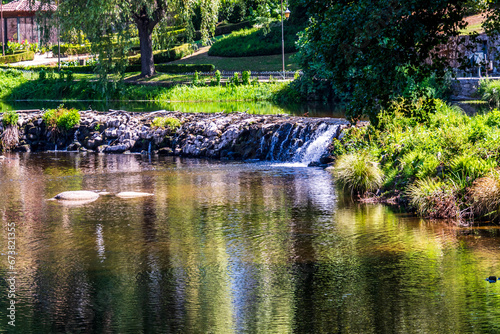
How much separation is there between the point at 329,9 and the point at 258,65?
48641mm

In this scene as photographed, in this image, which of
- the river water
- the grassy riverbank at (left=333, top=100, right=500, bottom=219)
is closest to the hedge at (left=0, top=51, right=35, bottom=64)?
the river water

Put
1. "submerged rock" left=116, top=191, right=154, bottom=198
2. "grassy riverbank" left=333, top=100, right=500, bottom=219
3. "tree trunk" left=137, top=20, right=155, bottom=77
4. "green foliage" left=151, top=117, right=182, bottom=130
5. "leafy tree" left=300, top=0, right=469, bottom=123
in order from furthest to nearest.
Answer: "tree trunk" left=137, top=20, right=155, bottom=77 → "green foliage" left=151, top=117, right=182, bottom=130 → "submerged rock" left=116, top=191, right=154, bottom=198 → "grassy riverbank" left=333, top=100, right=500, bottom=219 → "leafy tree" left=300, top=0, right=469, bottom=123

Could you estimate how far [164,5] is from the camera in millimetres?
48656

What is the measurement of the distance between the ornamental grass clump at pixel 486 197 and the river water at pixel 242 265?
0.69 meters

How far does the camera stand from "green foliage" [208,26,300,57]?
214ft

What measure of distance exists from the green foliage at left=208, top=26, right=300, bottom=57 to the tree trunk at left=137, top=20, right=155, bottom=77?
13.8 metres

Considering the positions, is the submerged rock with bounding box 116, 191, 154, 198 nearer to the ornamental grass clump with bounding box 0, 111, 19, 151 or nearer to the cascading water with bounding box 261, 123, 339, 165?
the cascading water with bounding box 261, 123, 339, 165

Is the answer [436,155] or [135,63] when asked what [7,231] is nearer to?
[436,155]

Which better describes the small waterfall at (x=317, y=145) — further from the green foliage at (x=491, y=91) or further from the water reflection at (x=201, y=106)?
the green foliage at (x=491, y=91)

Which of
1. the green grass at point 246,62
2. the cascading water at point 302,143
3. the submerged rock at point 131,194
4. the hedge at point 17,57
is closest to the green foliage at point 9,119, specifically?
the cascading water at point 302,143

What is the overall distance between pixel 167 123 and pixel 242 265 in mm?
19038

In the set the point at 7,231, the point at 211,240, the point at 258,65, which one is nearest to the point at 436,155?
the point at 211,240

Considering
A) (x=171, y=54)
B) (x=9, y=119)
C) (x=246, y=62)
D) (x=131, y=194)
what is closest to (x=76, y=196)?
(x=131, y=194)

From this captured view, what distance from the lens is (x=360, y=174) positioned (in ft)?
61.2
